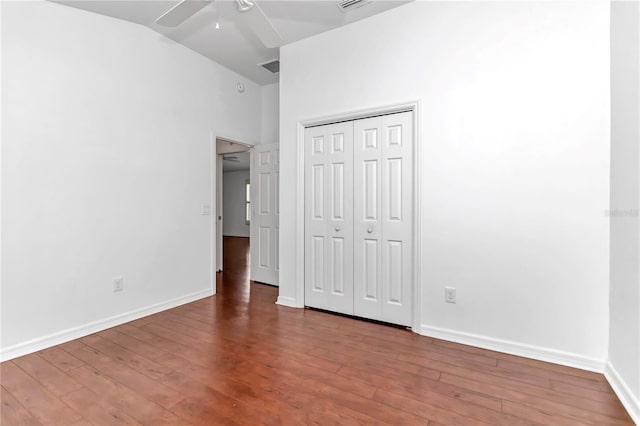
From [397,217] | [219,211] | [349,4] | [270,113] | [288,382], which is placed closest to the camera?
[288,382]

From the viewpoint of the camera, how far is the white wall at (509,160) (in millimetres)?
2127

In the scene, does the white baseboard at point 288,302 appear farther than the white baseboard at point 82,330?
Yes

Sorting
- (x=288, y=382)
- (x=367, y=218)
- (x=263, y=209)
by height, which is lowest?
(x=288, y=382)

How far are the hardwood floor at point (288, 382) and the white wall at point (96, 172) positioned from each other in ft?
1.46

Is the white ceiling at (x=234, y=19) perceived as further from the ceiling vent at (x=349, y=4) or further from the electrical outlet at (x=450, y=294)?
the electrical outlet at (x=450, y=294)

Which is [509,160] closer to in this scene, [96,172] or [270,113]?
[270,113]

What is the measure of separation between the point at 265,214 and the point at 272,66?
2045mm

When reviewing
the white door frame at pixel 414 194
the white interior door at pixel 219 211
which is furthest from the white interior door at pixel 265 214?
the white door frame at pixel 414 194

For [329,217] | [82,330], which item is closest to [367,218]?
[329,217]

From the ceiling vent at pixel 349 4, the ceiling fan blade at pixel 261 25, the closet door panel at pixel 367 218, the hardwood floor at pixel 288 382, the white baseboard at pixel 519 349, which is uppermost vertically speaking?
the ceiling vent at pixel 349 4

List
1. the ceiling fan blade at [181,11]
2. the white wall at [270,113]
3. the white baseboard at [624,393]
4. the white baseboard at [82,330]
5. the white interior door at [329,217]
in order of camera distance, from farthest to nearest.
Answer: the white wall at [270,113] < the white interior door at [329,217] < the white baseboard at [82,330] < the ceiling fan blade at [181,11] < the white baseboard at [624,393]

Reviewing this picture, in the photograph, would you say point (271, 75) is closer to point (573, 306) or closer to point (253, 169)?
point (253, 169)

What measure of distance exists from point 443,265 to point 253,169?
122 inches

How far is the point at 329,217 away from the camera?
3.25 metres
